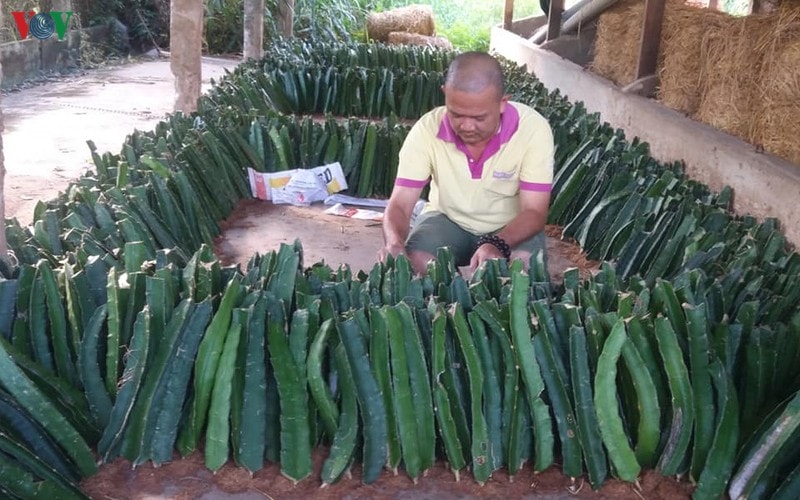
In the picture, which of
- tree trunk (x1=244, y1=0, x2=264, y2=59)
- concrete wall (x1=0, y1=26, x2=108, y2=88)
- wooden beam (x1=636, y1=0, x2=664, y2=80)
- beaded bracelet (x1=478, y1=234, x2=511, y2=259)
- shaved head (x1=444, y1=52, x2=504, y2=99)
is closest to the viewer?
shaved head (x1=444, y1=52, x2=504, y2=99)

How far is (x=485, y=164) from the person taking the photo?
144 inches

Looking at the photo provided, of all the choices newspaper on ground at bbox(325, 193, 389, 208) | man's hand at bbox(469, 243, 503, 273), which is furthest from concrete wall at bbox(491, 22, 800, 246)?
newspaper on ground at bbox(325, 193, 389, 208)

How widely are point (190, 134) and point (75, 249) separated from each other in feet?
6.96

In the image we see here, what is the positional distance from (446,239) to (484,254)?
0.50m

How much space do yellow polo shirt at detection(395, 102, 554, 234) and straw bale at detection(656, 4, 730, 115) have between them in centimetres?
293

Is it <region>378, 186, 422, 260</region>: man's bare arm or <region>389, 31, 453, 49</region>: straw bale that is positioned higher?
<region>389, 31, 453, 49</region>: straw bale

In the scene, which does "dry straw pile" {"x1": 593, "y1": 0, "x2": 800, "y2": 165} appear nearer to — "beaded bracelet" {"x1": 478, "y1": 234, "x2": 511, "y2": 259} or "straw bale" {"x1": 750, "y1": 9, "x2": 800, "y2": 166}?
"straw bale" {"x1": 750, "y1": 9, "x2": 800, "y2": 166}

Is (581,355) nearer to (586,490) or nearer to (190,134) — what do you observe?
(586,490)

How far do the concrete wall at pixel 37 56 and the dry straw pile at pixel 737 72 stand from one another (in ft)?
26.3

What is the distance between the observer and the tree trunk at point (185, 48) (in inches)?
264

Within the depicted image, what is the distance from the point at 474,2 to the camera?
20.8m

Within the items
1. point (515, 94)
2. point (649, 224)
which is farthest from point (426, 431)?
point (515, 94)

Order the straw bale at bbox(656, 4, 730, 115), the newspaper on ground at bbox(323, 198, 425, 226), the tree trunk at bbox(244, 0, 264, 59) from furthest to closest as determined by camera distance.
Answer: the tree trunk at bbox(244, 0, 264, 59) < the straw bale at bbox(656, 4, 730, 115) < the newspaper on ground at bbox(323, 198, 425, 226)

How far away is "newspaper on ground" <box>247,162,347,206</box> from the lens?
5715 mm
